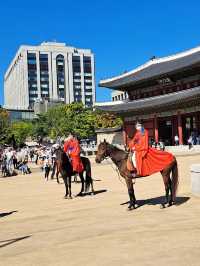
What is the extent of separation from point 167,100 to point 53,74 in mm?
131301

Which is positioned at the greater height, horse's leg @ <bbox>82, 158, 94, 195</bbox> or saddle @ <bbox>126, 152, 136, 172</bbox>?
saddle @ <bbox>126, 152, 136, 172</bbox>

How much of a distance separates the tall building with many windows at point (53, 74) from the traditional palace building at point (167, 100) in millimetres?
113680

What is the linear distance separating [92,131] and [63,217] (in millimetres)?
58498

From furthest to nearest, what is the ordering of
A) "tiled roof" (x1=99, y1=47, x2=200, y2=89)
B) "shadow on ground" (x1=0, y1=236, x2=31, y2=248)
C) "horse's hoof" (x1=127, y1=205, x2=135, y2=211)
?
"tiled roof" (x1=99, y1=47, x2=200, y2=89)
"horse's hoof" (x1=127, y1=205, x2=135, y2=211)
"shadow on ground" (x1=0, y1=236, x2=31, y2=248)

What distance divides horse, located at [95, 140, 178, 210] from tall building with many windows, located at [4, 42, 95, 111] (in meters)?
154

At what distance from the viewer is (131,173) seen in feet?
38.6

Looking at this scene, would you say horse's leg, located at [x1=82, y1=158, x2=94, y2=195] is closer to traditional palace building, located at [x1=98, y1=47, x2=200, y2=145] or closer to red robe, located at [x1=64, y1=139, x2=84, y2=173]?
red robe, located at [x1=64, y1=139, x2=84, y2=173]

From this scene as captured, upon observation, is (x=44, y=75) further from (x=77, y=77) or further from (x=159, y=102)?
(x=159, y=102)

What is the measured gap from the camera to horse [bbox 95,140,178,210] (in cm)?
1160

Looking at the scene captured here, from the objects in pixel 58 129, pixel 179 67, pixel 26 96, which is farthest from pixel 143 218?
pixel 26 96

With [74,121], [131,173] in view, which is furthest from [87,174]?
[74,121]

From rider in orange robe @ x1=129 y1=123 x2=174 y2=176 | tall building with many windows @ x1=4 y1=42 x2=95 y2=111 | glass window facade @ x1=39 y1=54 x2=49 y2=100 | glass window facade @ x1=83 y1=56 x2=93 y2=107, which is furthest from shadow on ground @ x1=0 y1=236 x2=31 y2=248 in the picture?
glass window facade @ x1=83 y1=56 x2=93 y2=107

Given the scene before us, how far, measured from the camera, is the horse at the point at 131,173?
1160 cm

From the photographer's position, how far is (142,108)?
157ft
